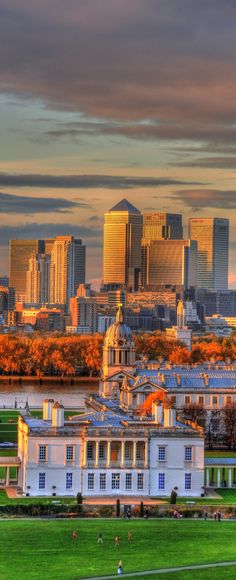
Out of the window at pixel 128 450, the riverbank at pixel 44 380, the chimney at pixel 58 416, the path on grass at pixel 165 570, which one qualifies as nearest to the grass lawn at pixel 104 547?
the path on grass at pixel 165 570

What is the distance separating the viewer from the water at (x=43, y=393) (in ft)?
482

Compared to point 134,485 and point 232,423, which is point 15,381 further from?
point 134,485

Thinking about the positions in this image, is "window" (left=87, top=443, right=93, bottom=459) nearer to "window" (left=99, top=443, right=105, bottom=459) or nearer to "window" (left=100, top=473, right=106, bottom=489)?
"window" (left=99, top=443, right=105, bottom=459)

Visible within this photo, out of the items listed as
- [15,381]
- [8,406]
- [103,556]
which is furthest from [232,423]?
[15,381]

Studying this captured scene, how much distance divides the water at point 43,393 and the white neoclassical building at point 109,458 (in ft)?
179

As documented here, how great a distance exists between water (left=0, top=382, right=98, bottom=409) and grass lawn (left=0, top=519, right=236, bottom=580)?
66.5 metres

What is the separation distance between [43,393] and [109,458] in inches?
3301

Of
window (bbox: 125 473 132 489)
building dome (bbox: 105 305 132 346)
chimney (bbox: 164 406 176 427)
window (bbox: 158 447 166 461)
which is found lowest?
window (bbox: 125 473 132 489)

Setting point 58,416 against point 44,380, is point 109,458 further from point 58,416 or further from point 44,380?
point 44,380

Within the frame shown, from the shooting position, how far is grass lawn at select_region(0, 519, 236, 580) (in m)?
60.8

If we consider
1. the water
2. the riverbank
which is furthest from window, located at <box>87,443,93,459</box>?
the riverbank

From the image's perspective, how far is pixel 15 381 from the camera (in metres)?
195

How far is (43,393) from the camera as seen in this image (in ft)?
542

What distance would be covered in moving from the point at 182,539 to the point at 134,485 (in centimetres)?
1432
